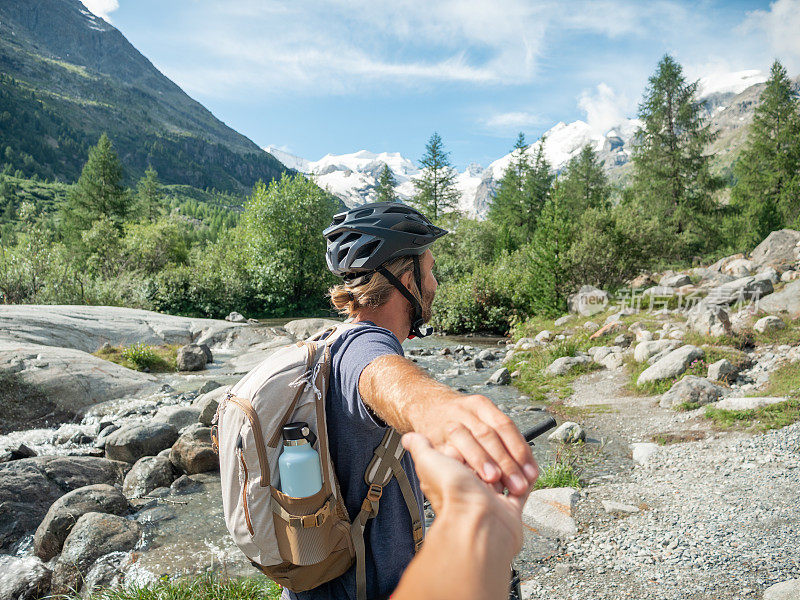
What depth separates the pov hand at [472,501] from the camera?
678 millimetres

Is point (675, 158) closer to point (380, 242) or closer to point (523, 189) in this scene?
point (523, 189)

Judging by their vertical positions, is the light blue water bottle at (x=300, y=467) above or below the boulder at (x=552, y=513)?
above

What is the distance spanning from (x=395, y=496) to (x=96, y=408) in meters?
11.9

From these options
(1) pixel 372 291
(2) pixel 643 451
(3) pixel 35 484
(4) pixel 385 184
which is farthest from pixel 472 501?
(4) pixel 385 184

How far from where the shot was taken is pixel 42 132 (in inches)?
6486

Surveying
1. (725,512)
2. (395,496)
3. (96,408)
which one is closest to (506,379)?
(725,512)

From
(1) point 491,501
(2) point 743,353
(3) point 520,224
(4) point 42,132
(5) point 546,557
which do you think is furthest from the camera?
(4) point 42,132

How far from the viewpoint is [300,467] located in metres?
1.61

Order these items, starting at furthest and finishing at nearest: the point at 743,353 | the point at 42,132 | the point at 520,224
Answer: the point at 42,132 < the point at 520,224 < the point at 743,353

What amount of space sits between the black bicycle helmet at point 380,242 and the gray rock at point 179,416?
8.28 meters

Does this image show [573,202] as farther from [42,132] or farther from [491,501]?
[42,132]

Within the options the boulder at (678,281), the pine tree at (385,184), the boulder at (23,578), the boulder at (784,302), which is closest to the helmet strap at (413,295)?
the boulder at (23,578)

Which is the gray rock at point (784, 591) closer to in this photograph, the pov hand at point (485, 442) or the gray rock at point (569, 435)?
the gray rock at point (569, 435)

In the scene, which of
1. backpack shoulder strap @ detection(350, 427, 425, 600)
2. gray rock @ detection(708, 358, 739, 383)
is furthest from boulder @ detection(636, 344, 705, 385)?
backpack shoulder strap @ detection(350, 427, 425, 600)
